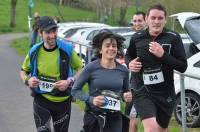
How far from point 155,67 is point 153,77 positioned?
0.42 ft

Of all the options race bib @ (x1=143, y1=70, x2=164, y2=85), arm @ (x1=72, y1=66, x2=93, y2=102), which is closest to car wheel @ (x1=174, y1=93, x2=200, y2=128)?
race bib @ (x1=143, y1=70, x2=164, y2=85)

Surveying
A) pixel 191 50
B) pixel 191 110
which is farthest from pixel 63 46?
pixel 191 50

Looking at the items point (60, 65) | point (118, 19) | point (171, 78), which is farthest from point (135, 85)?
point (118, 19)

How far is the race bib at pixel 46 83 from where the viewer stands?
6.46 m

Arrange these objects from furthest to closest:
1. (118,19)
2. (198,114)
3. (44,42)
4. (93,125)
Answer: (118,19), (198,114), (44,42), (93,125)

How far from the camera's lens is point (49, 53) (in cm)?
646

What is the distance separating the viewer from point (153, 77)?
6.47 metres

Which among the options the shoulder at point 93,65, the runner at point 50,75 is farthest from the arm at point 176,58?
the runner at point 50,75

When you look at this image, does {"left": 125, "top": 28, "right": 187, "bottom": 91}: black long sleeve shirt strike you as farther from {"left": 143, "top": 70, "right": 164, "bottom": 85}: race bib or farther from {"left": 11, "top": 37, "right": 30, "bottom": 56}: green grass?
{"left": 11, "top": 37, "right": 30, "bottom": 56}: green grass

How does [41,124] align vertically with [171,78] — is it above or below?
below

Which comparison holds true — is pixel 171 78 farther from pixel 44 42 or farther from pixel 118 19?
pixel 118 19

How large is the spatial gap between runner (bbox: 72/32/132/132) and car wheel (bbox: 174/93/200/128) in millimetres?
3693

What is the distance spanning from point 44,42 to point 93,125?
48.7 inches

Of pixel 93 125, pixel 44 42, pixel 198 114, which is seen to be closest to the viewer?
pixel 93 125
